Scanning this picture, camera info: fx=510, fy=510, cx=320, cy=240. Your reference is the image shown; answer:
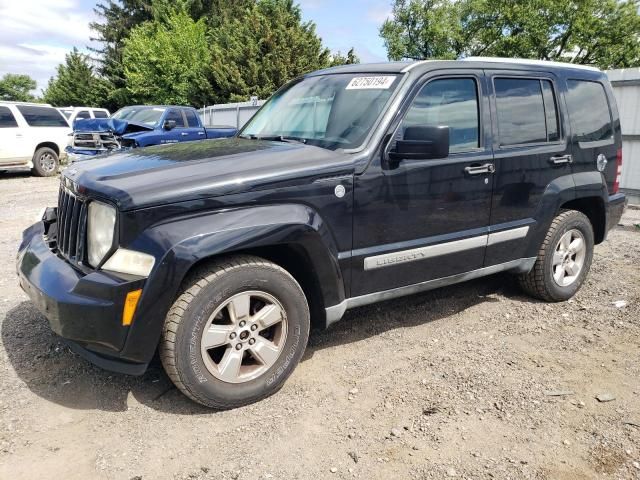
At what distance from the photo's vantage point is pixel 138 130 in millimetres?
12789

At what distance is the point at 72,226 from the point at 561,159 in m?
3.64

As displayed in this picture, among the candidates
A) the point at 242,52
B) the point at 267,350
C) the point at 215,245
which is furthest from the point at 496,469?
the point at 242,52

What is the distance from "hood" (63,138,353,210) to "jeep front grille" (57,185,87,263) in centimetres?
12

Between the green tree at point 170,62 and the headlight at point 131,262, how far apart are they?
30.0 metres

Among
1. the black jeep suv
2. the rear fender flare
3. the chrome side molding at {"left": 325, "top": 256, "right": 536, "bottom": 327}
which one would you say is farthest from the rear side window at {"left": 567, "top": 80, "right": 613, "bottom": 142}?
the rear fender flare

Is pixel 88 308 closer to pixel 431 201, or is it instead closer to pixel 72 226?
pixel 72 226

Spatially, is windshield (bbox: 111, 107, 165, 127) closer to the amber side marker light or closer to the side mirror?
the side mirror

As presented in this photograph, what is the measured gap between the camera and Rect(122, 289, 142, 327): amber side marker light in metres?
2.49

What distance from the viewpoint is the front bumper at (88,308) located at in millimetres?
2500

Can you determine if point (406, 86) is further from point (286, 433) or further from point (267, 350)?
point (286, 433)

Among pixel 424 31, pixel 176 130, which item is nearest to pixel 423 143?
pixel 176 130

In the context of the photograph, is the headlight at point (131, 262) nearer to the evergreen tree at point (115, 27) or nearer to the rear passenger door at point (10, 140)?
the rear passenger door at point (10, 140)

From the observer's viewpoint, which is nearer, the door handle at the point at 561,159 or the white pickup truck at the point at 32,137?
the door handle at the point at 561,159

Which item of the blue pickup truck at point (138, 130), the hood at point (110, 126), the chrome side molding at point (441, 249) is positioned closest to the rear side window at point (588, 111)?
the chrome side molding at point (441, 249)
